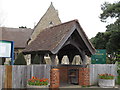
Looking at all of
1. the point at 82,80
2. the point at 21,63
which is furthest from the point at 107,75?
the point at 21,63

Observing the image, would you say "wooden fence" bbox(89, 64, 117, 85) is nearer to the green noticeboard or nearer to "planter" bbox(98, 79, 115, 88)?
"planter" bbox(98, 79, 115, 88)

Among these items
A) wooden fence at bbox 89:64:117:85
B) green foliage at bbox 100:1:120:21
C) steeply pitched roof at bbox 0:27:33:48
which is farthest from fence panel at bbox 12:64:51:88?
steeply pitched roof at bbox 0:27:33:48

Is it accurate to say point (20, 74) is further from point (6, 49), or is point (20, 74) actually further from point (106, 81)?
point (106, 81)

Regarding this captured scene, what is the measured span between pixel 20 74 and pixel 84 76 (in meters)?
4.63

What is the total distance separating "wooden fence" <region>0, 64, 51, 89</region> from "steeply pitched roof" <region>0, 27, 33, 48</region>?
80.9 feet

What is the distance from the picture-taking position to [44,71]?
1364 cm

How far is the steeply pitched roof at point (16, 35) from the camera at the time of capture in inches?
1522

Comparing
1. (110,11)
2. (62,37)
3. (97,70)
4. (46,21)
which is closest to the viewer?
(62,37)

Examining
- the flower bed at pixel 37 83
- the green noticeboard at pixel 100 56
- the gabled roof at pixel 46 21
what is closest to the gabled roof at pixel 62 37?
the flower bed at pixel 37 83

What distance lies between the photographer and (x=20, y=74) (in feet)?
43.9

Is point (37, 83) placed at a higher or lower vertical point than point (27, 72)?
lower

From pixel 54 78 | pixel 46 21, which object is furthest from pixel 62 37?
pixel 46 21

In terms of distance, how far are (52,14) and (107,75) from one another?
24246mm

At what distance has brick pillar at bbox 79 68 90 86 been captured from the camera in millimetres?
14938
